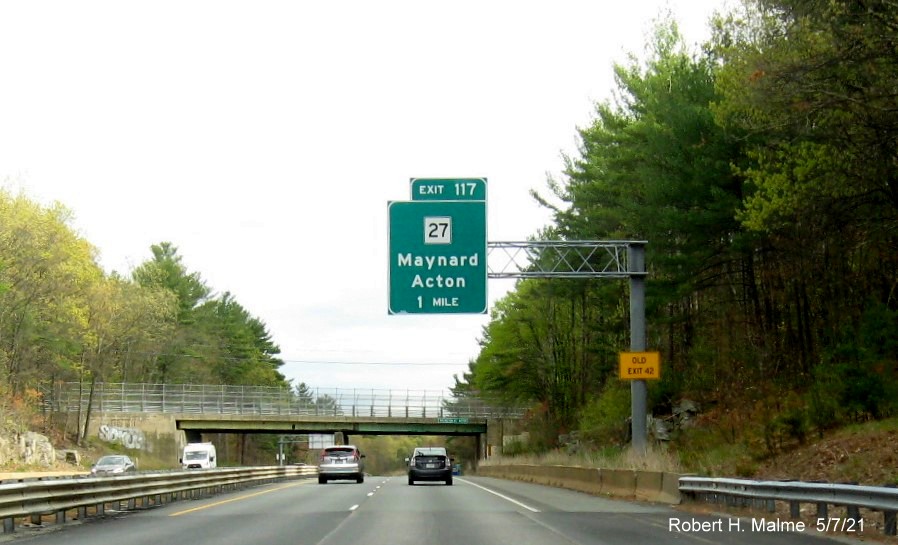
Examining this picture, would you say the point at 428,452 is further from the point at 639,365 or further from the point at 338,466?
the point at 639,365

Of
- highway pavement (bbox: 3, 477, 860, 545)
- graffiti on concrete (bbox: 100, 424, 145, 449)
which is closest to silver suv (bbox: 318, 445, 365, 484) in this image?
highway pavement (bbox: 3, 477, 860, 545)

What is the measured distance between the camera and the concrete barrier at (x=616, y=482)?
2542 cm

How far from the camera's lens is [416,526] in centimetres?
1934

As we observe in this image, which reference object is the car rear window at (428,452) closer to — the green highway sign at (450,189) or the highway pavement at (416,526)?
the highway pavement at (416,526)

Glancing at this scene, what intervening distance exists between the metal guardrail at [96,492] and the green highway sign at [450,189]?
34.7ft

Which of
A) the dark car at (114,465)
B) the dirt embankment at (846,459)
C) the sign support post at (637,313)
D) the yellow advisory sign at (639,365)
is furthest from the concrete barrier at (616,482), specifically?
the dark car at (114,465)

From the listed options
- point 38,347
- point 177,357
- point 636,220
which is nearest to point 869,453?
point 636,220

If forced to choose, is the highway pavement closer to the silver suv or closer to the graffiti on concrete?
the silver suv

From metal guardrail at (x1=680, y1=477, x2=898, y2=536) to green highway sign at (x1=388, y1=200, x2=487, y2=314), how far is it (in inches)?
333

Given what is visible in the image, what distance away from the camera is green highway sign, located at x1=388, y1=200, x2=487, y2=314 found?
1145 inches

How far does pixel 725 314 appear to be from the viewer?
42062mm

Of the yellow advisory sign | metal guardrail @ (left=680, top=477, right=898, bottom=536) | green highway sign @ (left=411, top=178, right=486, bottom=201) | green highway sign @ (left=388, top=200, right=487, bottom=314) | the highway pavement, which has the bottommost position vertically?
the highway pavement

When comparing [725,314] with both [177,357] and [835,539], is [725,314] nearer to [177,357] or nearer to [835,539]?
[835,539]

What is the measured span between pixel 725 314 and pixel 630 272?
12.2 metres
